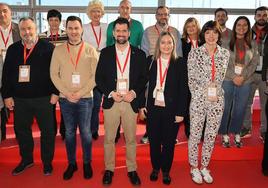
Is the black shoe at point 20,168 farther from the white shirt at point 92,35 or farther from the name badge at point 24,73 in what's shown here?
the white shirt at point 92,35

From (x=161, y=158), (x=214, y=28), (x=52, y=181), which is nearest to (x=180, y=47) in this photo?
(x=214, y=28)

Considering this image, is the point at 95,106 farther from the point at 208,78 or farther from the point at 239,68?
the point at 239,68

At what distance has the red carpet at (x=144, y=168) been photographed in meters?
3.13

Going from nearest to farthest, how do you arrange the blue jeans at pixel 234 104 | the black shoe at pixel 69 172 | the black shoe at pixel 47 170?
1. the black shoe at pixel 69 172
2. the black shoe at pixel 47 170
3. the blue jeans at pixel 234 104

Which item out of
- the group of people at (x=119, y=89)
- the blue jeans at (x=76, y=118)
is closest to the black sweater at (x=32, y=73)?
the group of people at (x=119, y=89)

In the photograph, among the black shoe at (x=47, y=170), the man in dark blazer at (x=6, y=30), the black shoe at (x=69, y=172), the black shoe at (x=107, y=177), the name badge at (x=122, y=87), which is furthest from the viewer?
the man in dark blazer at (x=6, y=30)

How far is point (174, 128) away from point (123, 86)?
67 centimetres

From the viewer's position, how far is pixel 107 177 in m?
3.09

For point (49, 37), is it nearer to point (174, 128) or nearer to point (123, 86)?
point (123, 86)

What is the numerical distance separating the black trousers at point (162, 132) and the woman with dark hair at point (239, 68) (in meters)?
1.02

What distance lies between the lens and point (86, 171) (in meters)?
3.21

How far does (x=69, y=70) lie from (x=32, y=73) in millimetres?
407

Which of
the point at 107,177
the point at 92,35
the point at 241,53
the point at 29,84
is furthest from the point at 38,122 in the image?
the point at 241,53

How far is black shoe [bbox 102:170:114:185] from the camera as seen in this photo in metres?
3.06
